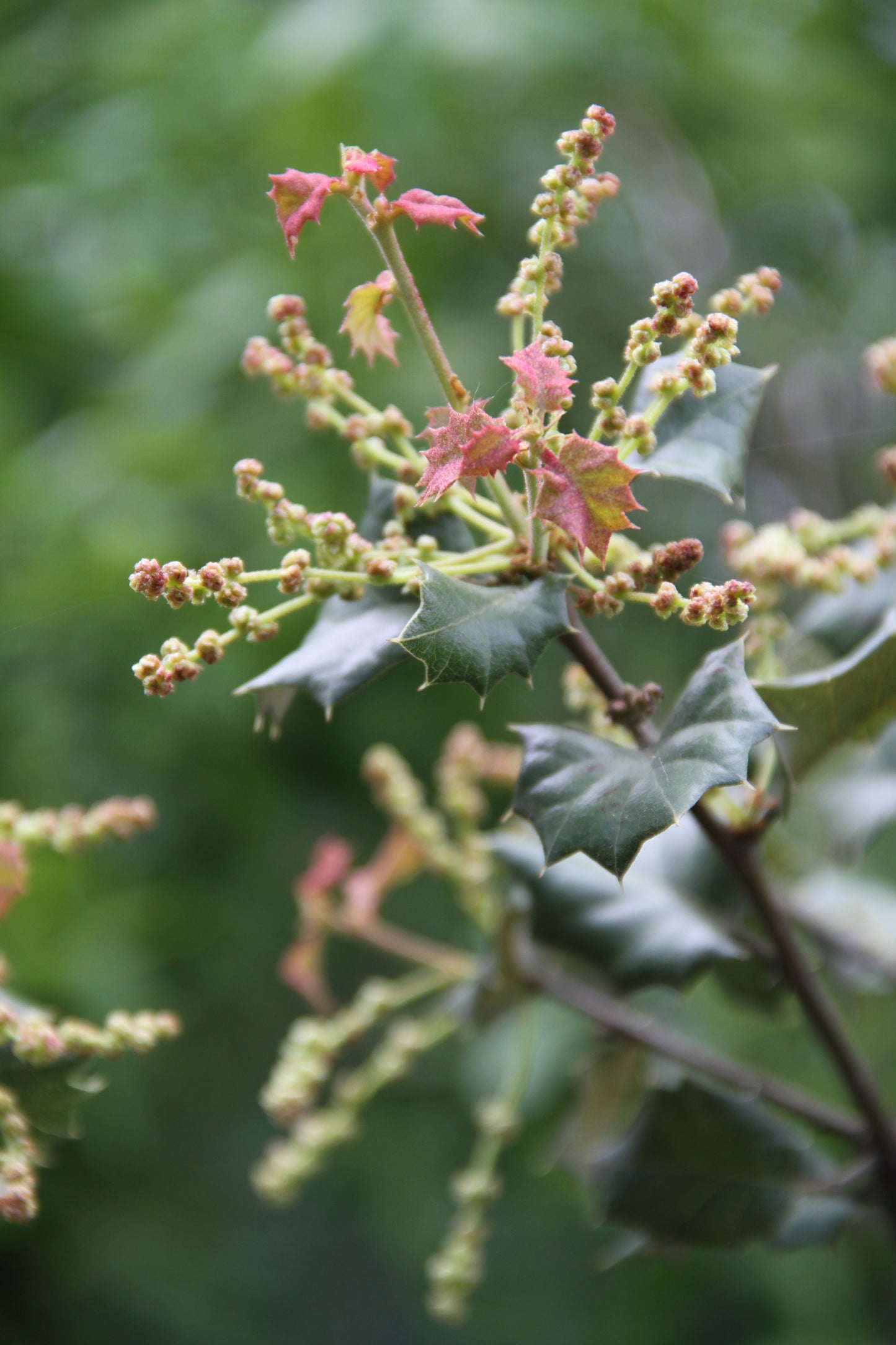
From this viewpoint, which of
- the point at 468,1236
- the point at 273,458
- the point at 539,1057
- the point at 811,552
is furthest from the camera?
the point at 273,458

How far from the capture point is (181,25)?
1.41 meters

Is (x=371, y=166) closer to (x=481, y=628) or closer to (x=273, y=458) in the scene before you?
(x=481, y=628)

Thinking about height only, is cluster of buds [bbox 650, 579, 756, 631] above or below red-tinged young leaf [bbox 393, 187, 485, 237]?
below

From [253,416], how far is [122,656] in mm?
379

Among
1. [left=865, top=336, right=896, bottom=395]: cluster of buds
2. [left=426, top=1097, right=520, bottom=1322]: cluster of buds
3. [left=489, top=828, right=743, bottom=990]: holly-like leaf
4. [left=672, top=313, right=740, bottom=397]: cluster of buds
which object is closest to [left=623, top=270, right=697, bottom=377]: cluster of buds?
[left=672, top=313, right=740, bottom=397]: cluster of buds

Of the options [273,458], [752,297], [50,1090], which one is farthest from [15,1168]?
[273,458]

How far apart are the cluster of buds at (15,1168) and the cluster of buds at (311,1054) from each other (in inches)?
8.3

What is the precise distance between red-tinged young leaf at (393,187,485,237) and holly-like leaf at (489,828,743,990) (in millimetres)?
361

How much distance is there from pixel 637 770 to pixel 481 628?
0.28 feet

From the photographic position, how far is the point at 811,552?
1.98 ft

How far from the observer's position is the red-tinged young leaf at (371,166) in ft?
1.34

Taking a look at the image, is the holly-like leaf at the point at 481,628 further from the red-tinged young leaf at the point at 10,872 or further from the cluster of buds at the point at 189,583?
the red-tinged young leaf at the point at 10,872

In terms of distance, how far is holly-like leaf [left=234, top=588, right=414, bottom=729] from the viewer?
1.46ft

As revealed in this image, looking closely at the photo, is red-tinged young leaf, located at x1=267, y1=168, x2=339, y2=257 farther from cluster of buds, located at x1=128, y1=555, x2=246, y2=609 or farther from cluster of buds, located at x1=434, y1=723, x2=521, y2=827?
cluster of buds, located at x1=434, y1=723, x2=521, y2=827
